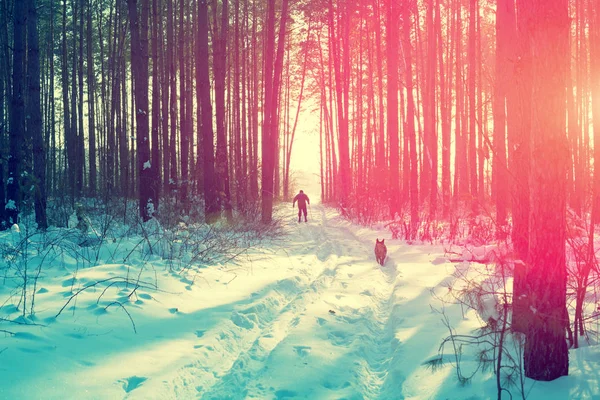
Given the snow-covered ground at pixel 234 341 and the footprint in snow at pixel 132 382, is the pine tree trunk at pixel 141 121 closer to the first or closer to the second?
the snow-covered ground at pixel 234 341

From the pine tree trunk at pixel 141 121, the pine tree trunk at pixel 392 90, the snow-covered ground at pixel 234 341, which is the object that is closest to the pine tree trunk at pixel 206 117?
the pine tree trunk at pixel 141 121

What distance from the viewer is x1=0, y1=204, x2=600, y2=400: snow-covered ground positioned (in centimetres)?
268

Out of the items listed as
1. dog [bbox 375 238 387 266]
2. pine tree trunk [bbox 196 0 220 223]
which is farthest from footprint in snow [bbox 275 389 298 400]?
pine tree trunk [bbox 196 0 220 223]

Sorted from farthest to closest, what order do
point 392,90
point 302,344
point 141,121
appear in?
→ point 392,90 → point 141,121 → point 302,344

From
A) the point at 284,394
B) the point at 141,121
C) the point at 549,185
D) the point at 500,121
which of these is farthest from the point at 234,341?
the point at 500,121

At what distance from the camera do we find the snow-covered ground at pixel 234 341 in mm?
2682

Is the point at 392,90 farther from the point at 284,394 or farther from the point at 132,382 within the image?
the point at 132,382

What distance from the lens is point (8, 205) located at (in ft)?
32.7

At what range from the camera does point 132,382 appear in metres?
2.79

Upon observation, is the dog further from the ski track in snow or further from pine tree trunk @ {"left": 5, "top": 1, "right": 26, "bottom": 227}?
pine tree trunk @ {"left": 5, "top": 1, "right": 26, "bottom": 227}

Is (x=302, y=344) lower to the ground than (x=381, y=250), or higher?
lower

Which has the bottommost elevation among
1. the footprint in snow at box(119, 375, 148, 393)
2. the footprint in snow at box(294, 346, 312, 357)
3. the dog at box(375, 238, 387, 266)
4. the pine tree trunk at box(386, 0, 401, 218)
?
the footprint in snow at box(294, 346, 312, 357)

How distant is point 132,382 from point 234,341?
42.0 inches

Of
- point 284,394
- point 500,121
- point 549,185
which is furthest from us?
point 500,121
